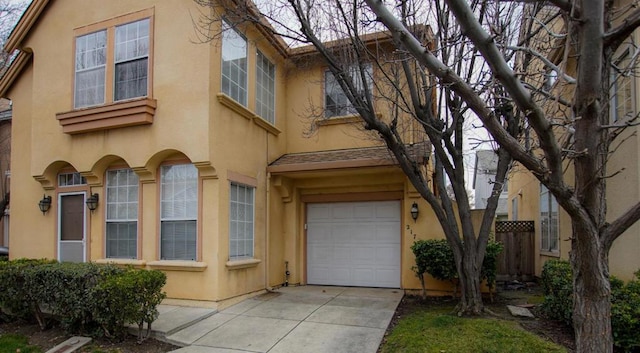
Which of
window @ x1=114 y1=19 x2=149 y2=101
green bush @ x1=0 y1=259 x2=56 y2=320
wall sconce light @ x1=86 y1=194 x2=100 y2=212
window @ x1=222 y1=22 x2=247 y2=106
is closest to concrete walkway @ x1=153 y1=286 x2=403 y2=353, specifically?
green bush @ x1=0 y1=259 x2=56 y2=320

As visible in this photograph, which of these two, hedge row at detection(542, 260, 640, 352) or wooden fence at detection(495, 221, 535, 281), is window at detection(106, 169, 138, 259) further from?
wooden fence at detection(495, 221, 535, 281)

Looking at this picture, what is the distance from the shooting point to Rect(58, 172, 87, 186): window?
9.48 meters

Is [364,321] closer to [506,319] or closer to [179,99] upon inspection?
[506,319]

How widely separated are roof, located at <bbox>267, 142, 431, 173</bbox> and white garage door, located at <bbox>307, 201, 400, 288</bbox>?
1.42 m

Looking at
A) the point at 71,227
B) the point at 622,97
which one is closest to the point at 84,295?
the point at 71,227

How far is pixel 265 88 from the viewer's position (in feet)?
33.4

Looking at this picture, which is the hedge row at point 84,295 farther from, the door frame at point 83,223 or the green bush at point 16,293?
the door frame at point 83,223

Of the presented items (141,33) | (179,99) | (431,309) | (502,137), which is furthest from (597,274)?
(141,33)

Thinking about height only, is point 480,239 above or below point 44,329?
above

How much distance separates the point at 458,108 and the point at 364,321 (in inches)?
156

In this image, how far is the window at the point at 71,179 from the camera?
9.48 meters

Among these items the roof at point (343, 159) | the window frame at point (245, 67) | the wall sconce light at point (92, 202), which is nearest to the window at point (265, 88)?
the window frame at point (245, 67)

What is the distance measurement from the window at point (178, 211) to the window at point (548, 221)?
8095 millimetres

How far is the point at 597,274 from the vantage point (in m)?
3.05
